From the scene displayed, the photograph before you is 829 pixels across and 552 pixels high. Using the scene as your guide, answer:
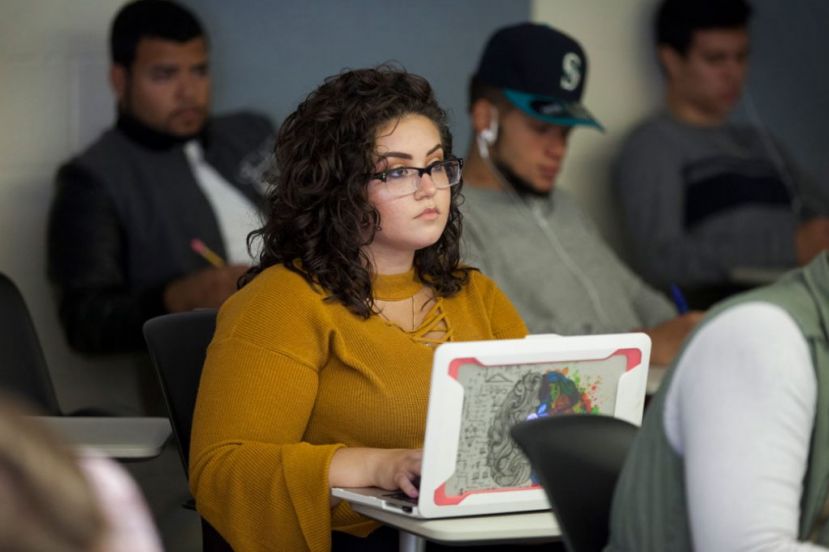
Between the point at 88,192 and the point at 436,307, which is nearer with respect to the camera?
the point at 436,307

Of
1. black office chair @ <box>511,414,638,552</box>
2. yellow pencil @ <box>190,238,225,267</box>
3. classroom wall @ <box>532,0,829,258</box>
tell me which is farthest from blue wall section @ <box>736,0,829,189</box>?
black office chair @ <box>511,414,638,552</box>

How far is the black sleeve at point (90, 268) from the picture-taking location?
3.72 meters

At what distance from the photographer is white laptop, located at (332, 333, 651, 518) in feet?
6.02

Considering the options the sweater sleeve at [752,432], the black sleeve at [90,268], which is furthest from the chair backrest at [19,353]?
the sweater sleeve at [752,432]

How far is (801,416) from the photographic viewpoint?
143cm

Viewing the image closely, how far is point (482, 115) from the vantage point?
3785 mm

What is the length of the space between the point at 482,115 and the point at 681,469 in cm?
237

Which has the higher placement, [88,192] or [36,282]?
[88,192]

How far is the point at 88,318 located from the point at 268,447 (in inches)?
70.0

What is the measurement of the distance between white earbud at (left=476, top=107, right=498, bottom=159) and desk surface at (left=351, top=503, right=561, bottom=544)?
1887mm

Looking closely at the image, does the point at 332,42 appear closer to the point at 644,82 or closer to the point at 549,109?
the point at 549,109

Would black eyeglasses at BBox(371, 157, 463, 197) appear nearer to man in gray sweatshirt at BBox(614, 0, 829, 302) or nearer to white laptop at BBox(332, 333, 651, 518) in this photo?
white laptop at BBox(332, 333, 651, 518)

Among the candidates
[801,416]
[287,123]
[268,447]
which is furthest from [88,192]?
[801,416]

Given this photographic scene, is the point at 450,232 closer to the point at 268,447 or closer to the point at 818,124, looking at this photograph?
the point at 268,447
